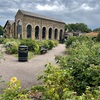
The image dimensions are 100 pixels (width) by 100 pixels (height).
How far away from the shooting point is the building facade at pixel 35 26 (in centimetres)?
4597

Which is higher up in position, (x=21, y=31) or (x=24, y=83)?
(x=21, y=31)

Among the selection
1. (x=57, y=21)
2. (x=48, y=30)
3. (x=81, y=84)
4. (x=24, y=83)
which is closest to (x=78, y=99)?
(x=81, y=84)

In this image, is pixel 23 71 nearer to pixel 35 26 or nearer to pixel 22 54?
pixel 22 54

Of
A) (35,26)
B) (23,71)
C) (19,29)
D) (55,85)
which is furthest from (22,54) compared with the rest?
(35,26)

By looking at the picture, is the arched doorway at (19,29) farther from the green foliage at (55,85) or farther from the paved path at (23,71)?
the green foliage at (55,85)

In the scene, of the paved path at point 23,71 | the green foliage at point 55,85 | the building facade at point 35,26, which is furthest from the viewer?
the building facade at point 35,26

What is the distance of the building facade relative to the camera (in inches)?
1810

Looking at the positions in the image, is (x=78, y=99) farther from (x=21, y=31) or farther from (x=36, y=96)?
(x=21, y=31)

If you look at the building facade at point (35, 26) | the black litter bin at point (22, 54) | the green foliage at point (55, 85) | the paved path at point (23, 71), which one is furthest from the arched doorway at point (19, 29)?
the green foliage at point (55, 85)

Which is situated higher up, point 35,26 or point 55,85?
point 35,26

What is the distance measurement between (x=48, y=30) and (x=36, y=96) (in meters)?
50.4

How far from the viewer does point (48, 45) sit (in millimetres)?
23281

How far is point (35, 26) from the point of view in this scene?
49531mm

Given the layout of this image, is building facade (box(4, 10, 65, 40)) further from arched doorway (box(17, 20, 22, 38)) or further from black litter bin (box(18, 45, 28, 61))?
black litter bin (box(18, 45, 28, 61))
